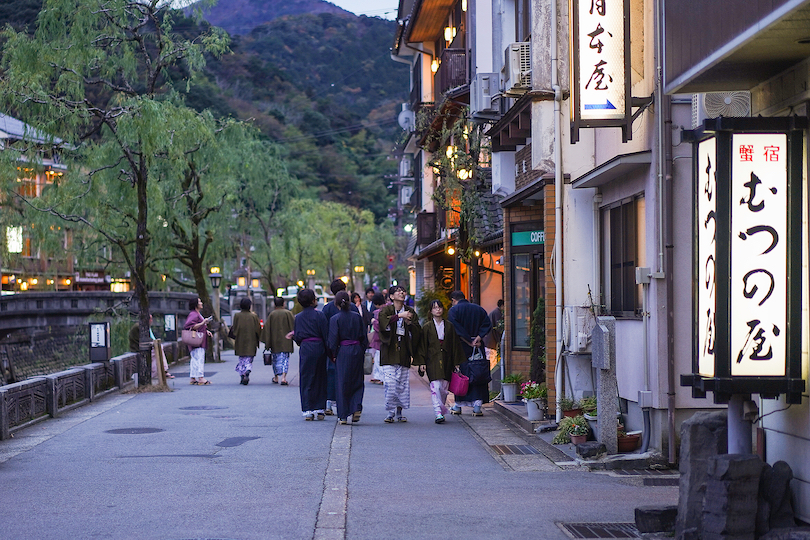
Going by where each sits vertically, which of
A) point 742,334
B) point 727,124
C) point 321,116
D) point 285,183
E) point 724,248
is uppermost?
point 321,116

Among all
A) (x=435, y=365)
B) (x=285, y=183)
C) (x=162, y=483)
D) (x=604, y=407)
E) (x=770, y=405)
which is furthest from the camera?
(x=285, y=183)

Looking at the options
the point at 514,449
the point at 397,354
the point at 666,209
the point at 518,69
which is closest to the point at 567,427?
the point at 514,449

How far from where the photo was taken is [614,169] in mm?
11164

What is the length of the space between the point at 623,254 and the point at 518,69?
146 inches

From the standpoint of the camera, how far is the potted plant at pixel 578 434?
37.9 ft

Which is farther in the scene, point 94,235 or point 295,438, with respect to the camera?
point 94,235

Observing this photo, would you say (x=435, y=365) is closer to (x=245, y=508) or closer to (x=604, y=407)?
(x=604, y=407)

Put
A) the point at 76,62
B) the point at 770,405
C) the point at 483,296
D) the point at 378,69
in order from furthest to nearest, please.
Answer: the point at 378,69 → the point at 483,296 → the point at 76,62 → the point at 770,405

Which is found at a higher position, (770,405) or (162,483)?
(770,405)

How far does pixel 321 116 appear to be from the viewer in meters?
93.6

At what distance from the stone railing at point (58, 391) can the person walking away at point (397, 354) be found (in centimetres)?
502

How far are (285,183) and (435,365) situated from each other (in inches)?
1036

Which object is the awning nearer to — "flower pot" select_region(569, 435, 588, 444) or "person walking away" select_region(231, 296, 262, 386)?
"flower pot" select_region(569, 435, 588, 444)

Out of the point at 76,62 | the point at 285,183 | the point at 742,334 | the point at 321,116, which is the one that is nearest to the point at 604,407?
the point at 742,334
